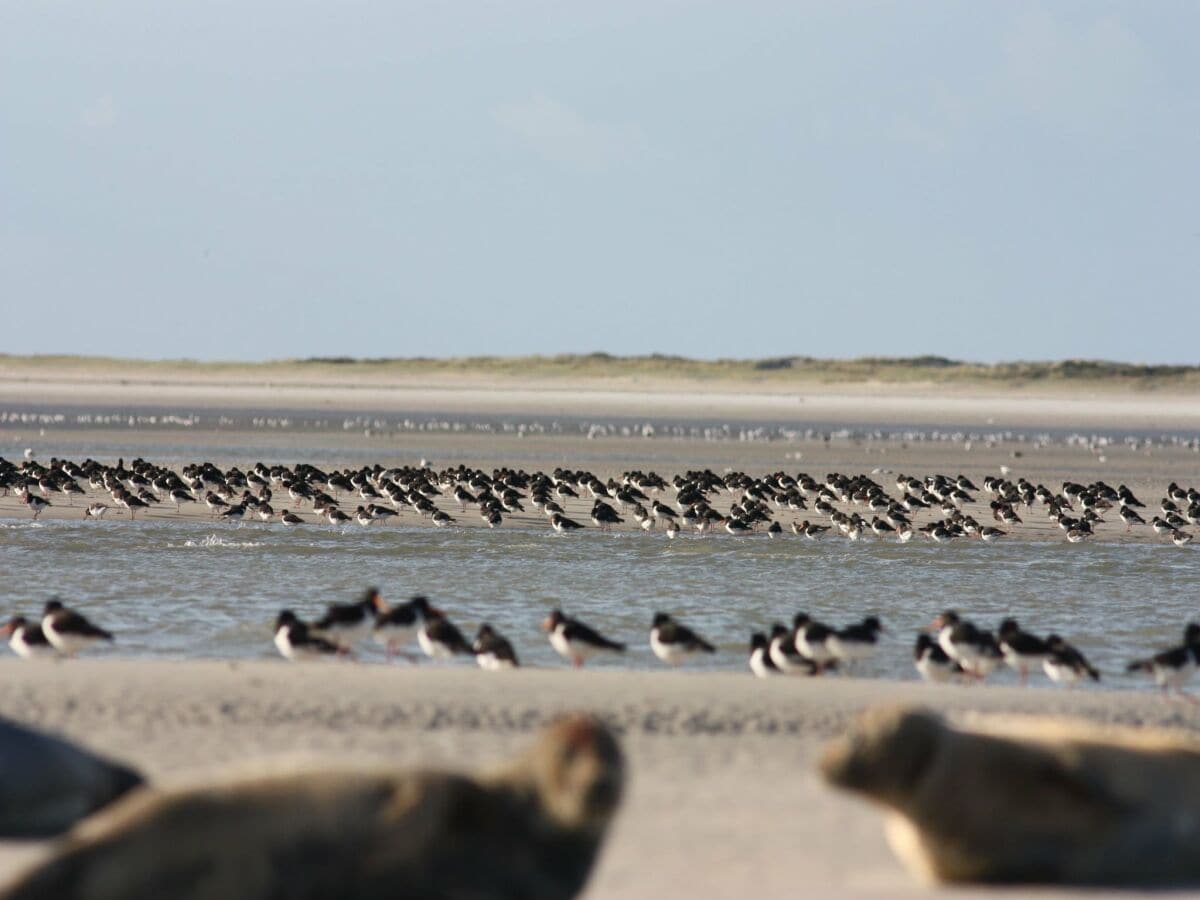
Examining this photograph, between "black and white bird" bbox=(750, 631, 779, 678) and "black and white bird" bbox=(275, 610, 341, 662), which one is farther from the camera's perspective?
"black and white bird" bbox=(750, 631, 779, 678)

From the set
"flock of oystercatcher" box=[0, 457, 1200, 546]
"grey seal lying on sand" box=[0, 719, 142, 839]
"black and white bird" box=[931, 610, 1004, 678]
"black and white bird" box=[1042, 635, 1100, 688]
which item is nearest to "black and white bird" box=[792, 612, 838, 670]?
"black and white bird" box=[931, 610, 1004, 678]

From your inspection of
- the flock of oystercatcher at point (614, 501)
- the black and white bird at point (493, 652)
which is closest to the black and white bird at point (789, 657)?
the black and white bird at point (493, 652)

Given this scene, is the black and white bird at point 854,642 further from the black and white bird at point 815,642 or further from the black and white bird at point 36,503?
the black and white bird at point 36,503

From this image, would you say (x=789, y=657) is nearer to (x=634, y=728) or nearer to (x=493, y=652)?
(x=493, y=652)

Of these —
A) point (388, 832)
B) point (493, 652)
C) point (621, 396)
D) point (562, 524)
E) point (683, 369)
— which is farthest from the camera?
point (683, 369)

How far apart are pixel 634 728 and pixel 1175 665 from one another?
15.7 feet

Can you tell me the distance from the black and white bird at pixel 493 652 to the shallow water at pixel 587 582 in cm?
92

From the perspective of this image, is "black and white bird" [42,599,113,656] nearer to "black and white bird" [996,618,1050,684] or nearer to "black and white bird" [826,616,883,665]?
"black and white bird" [826,616,883,665]

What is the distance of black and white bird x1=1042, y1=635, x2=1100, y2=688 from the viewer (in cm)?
1422

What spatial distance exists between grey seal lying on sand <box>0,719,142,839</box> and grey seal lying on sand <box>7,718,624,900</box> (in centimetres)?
222

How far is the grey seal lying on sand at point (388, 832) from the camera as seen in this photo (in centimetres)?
582

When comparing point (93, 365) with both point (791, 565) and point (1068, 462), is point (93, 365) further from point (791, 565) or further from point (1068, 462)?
point (791, 565)

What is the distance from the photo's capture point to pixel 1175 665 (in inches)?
546

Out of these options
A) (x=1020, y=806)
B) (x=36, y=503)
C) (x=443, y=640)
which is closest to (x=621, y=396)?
(x=36, y=503)
